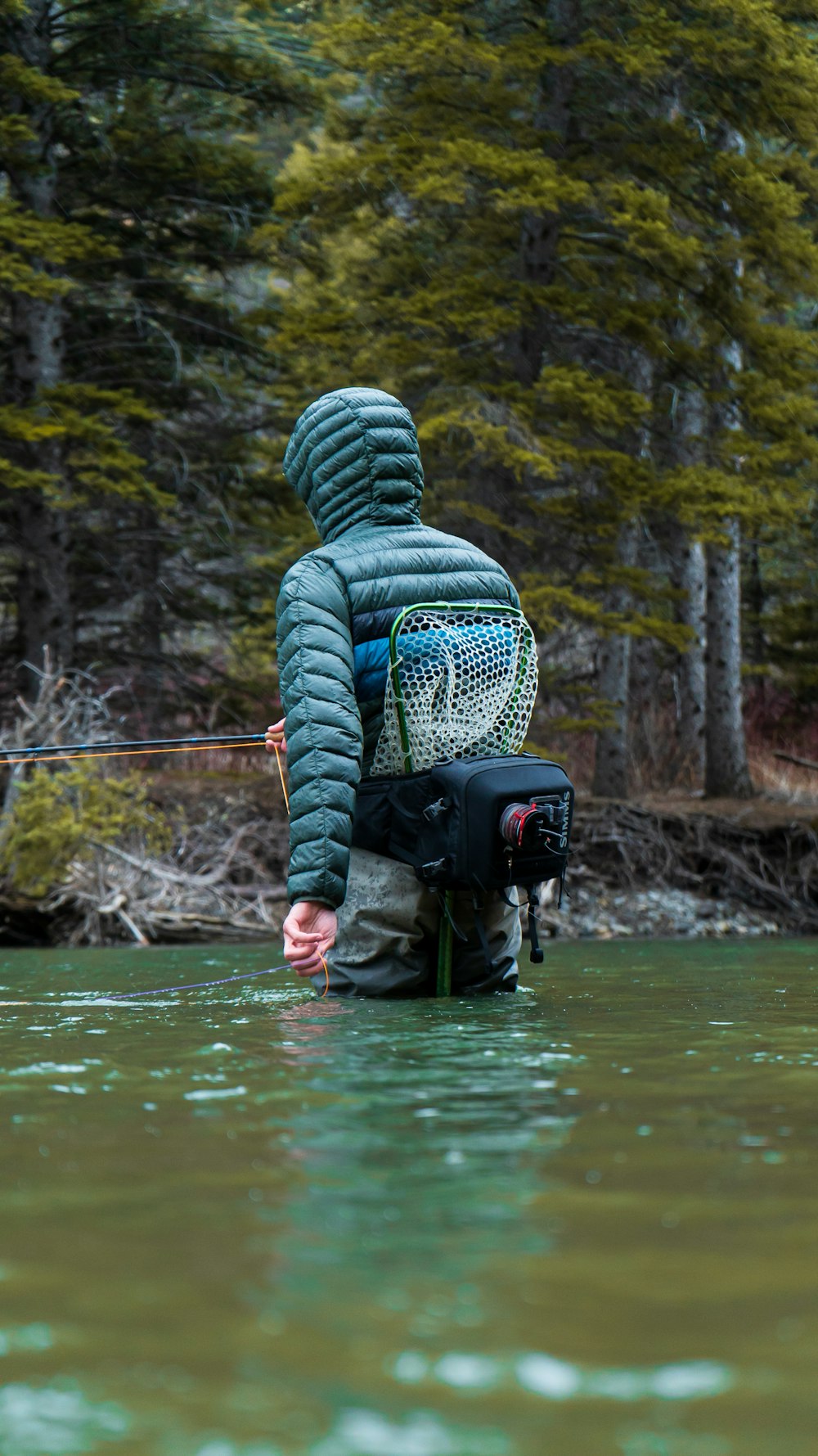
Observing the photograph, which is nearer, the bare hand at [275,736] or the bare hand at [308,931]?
the bare hand at [308,931]

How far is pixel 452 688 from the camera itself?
486 centimetres

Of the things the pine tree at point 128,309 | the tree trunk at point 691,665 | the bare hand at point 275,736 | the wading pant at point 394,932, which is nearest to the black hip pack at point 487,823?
the wading pant at point 394,932

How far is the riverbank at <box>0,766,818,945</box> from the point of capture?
35.8ft

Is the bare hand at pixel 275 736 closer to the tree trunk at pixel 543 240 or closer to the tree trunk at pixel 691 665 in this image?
the tree trunk at pixel 543 240

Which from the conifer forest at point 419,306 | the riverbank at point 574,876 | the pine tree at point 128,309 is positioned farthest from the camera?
the pine tree at point 128,309

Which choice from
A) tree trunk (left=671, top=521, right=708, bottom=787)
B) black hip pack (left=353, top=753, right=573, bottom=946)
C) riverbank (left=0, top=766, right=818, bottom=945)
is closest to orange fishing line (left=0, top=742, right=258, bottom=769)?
riverbank (left=0, top=766, right=818, bottom=945)

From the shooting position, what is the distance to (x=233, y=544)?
15.4 metres

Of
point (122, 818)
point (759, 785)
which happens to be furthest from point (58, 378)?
point (759, 785)

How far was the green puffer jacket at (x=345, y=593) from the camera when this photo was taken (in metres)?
4.56

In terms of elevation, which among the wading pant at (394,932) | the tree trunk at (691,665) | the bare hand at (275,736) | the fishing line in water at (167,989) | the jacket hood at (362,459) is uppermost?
the jacket hood at (362,459)

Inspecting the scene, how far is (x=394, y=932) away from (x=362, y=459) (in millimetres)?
1554

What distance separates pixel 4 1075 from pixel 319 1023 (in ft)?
3.50

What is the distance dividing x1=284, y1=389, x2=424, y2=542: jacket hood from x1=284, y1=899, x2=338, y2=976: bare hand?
4.67ft

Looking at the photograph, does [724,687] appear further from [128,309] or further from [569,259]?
[128,309]
